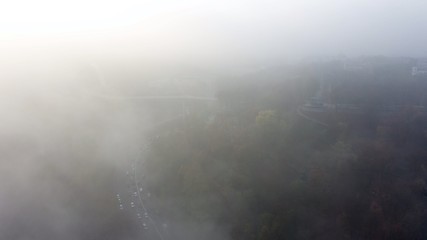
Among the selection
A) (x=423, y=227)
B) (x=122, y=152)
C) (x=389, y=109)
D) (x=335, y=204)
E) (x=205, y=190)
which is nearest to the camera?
(x=423, y=227)

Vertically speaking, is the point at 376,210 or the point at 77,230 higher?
the point at 376,210

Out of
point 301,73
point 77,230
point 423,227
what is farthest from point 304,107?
point 77,230

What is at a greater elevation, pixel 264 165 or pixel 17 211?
pixel 264 165

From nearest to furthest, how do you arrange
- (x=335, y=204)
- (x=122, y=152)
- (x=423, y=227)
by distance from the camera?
1. (x=423, y=227)
2. (x=335, y=204)
3. (x=122, y=152)

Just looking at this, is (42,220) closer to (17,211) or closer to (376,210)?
(17,211)

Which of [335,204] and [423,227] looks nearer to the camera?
[423,227]

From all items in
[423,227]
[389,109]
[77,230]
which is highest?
[389,109]

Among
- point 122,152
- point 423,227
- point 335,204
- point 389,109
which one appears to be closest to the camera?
point 423,227

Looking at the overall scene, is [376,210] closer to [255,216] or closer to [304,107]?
[255,216]

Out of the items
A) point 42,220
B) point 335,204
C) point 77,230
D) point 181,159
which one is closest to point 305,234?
point 335,204
